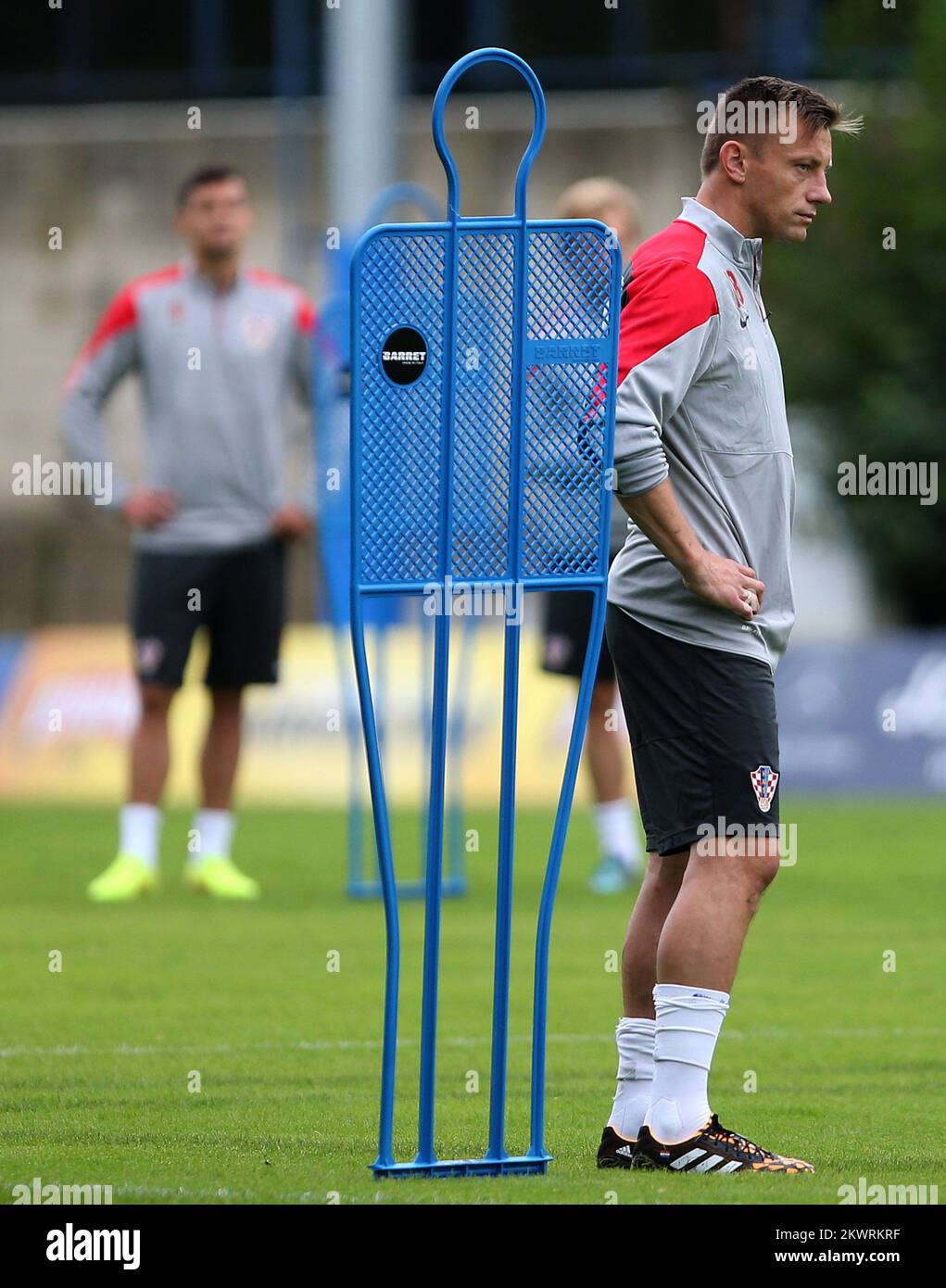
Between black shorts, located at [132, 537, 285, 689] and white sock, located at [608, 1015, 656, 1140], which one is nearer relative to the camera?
white sock, located at [608, 1015, 656, 1140]

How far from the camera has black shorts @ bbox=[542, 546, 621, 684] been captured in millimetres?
9141

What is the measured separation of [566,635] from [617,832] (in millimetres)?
836

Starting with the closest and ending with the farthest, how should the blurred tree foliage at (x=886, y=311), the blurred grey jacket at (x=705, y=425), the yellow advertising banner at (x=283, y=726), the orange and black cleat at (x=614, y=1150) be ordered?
the blurred grey jacket at (x=705, y=425) → the orange and black cleat at (x=614, y=1150) → the yellow advertising banner at (x=283, y=726) → the blurred tree foliage at (x=886, y=311)

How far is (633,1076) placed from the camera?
472cm

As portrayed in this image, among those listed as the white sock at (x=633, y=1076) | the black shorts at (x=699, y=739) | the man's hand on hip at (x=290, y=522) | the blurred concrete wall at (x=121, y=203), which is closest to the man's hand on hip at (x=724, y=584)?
the black shorts at (x=699, y=739)

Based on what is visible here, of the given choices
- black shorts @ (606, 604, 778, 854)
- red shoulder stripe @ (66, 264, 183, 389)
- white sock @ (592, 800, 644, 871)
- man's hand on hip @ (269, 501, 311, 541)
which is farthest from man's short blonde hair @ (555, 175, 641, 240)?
black shorts @ (606, 604, 778, 854)

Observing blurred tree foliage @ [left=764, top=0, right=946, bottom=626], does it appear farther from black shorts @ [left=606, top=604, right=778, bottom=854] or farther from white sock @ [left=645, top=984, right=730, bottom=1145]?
white sock @ [left=645, top=984, right=730, bottom=1145]

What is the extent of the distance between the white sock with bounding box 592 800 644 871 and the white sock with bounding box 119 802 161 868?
5.78 ft

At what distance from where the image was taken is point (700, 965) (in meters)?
4.49

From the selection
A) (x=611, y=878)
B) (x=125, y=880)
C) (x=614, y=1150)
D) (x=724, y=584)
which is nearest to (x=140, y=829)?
(x=125, y=880)

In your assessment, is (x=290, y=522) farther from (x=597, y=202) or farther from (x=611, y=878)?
(x=611, y=878)

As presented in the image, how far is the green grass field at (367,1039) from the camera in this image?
4.53 metres

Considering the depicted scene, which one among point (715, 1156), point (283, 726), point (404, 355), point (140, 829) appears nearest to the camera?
point (404, 355)

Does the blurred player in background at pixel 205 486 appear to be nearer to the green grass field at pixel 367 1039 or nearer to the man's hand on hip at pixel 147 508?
the man's hand on hip at pixel 147 508
